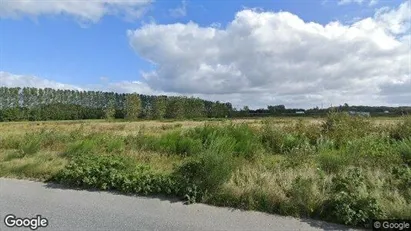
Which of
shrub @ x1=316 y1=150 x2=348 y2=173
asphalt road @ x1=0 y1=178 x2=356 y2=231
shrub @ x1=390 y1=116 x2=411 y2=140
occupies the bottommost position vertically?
asphalt road @ x1=0 y1=178 x2=356 y2=231

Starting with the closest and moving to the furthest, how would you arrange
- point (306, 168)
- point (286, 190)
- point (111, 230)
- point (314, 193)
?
1. point (111, 230)
2. point (314, 193)
3. point (286, 190)
4. point (306, 168)

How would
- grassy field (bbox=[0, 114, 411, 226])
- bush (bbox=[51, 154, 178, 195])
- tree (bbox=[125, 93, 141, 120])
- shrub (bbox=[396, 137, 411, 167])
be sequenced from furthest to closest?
tree (bbox=[125, 93, 141, 120]), shrub (bbox=[396, 137, 411, 167]), bush (bbox=[51, 154, 178, 195]), grassy field (bbox=[0, 114, 411, 226])

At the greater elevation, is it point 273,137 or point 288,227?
point 273,137

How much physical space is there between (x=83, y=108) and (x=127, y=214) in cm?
12378

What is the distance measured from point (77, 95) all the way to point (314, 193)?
464ft

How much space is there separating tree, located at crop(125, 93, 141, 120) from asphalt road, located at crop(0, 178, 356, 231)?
299 ft

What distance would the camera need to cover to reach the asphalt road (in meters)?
4.54

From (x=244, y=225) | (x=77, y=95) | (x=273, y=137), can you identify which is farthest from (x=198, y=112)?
(x=244, y=225)

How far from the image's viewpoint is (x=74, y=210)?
5.23 metres

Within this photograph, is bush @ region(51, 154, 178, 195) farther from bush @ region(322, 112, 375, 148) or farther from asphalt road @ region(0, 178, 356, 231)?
bush @ region(322, 112, 375, 148)

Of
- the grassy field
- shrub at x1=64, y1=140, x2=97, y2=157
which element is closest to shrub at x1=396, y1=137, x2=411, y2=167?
the grassy field

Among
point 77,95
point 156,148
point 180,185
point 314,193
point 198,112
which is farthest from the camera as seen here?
point 77,95

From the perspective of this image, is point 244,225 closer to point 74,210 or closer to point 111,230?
point 111,230

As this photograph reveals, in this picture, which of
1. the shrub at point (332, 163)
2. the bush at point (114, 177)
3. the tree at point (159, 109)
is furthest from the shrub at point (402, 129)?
the tree at point (159, 109)
